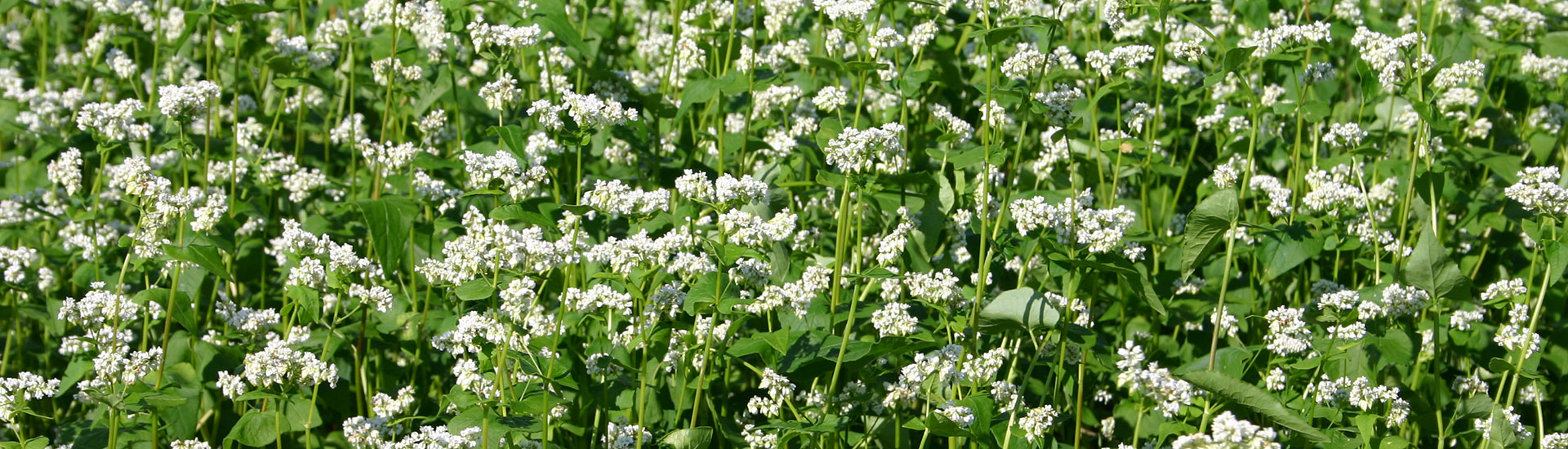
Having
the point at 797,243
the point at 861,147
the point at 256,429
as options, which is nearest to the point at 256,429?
the point at 256,429

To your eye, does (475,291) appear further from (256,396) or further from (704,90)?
(704,90)

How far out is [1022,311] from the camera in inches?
134

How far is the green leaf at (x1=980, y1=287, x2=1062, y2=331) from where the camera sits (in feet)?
11.2

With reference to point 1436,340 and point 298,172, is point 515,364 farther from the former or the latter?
point 1436,340

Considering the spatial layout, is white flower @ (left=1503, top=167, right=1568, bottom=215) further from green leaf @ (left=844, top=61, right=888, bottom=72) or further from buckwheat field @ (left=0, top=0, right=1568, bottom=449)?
green leaf @ (left=844, top=61, right=888, bottom=72)

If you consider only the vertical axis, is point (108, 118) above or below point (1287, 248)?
above

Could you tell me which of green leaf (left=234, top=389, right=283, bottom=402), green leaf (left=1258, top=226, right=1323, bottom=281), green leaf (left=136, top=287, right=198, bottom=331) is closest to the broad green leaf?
green leaf (left=234, top=389, right=283, bottom=402)

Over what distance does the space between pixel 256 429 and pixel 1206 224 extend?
2697mm

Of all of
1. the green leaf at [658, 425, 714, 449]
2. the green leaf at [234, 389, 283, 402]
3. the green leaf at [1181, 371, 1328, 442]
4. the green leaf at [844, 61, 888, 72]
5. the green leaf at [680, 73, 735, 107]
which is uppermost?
the green leaf at [844, 61, 888, 72]

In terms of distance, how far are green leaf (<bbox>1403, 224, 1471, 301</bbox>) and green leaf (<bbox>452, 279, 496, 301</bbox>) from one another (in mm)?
2588

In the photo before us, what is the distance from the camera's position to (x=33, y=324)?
15.4 ft

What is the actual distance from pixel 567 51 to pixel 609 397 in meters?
1.47

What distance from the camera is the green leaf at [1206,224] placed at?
11.3 feet

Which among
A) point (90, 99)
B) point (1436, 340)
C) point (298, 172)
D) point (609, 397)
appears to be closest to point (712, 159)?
point (609, 397)
